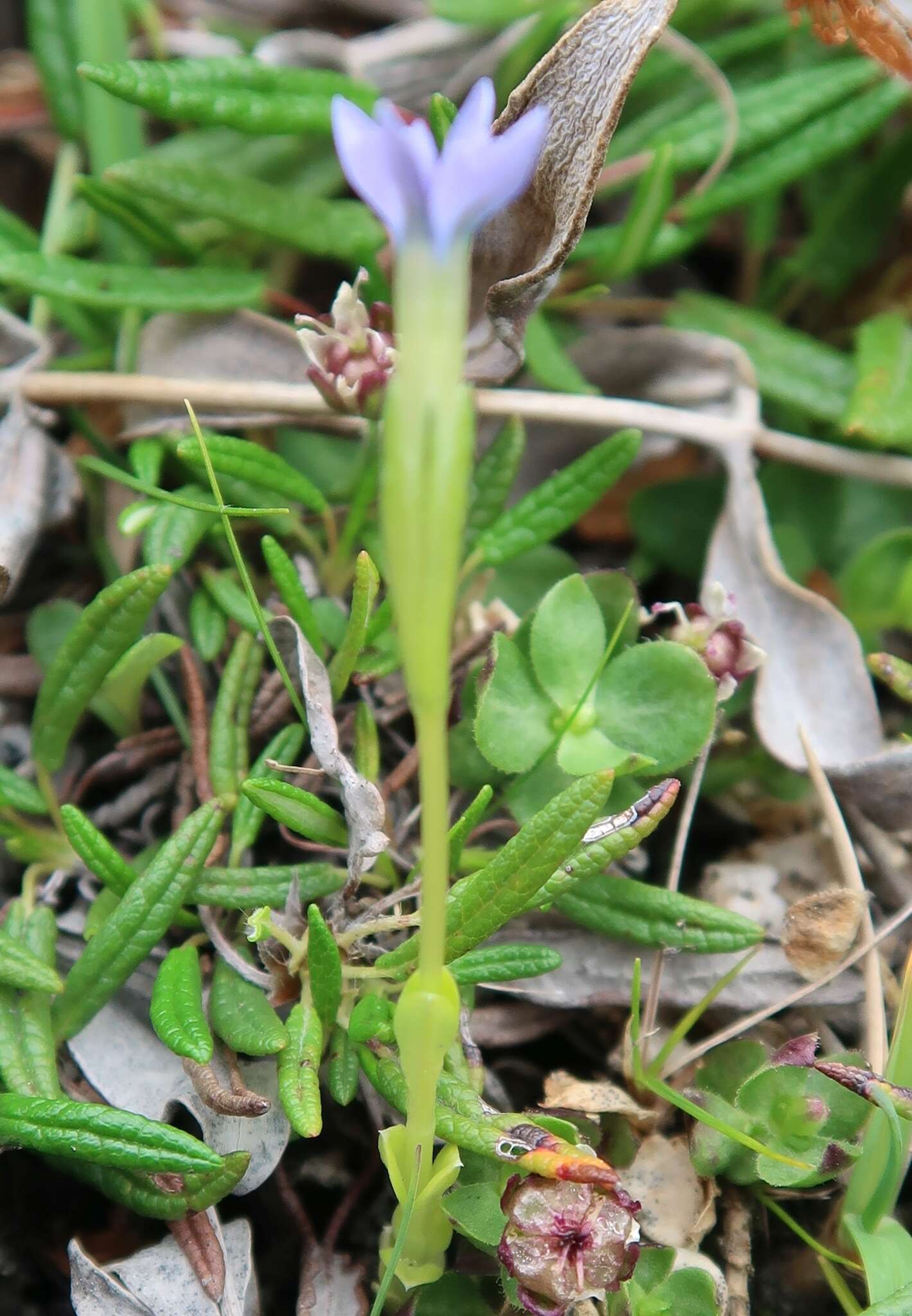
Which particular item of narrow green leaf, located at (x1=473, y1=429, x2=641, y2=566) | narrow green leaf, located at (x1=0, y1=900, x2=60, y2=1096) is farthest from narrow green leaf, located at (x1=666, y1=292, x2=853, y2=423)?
narrow green leaf, located at (x1=0, y1=900, x2=60, y2=1096)

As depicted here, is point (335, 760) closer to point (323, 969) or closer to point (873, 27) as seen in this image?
point (323, 969)

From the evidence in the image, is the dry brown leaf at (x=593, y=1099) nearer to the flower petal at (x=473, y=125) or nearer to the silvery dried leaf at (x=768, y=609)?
the silvery dried leaf at (x=768, y=609)

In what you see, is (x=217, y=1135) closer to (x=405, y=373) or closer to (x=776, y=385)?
(x=405, y=373)

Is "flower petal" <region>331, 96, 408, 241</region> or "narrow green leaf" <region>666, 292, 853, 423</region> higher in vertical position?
"flower petal" <region>331, 96, 408, 241</region>

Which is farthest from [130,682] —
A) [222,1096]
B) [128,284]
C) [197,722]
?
[128,284]

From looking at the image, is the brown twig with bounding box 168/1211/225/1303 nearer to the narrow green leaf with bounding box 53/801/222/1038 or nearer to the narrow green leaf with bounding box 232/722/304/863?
the narrow green leaf with bounding box 53/801/222/1038

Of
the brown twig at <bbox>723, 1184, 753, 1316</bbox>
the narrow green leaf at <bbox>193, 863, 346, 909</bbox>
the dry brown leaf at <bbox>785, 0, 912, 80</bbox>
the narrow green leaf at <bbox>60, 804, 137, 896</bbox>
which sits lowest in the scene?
the brown twig at <bbox>723, 1184, 753, 1316</bbox>
